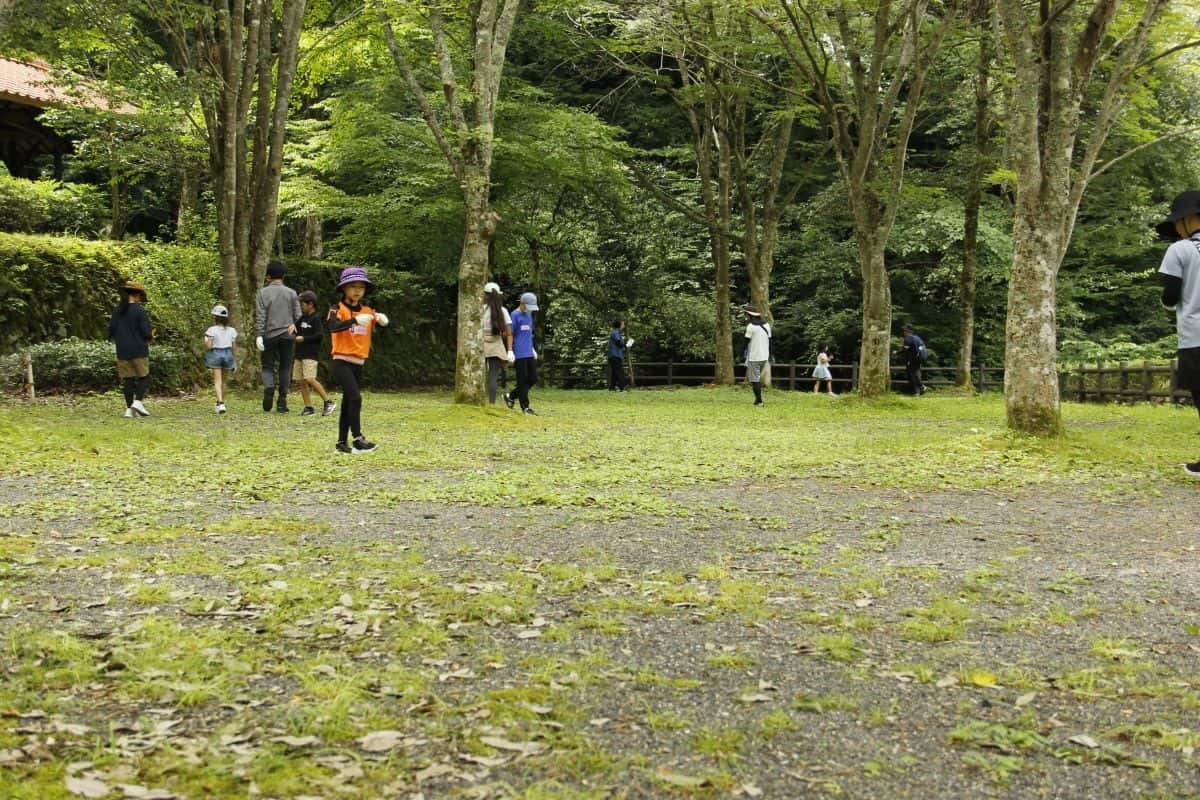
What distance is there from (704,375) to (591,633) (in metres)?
26.5

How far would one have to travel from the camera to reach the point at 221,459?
9156 millimetres

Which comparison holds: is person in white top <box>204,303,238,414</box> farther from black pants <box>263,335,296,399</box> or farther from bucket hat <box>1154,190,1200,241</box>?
bucket hat <box>1154,190,1200,241</box>

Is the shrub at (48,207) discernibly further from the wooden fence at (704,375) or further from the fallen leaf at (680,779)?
the fallen leaf at (680,779)

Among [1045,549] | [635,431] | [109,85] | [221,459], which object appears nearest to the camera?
[1045,549]

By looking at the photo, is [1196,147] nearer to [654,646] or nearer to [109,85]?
[109,85]

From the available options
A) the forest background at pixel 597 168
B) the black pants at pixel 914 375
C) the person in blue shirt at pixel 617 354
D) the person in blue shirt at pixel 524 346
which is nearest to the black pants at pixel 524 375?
the person in blue shirt at pixel 524 346

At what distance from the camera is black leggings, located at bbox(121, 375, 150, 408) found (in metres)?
12.8

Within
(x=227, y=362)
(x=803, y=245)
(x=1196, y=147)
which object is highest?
(x=1196, y=147)

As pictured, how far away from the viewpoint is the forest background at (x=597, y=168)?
45.7 ft

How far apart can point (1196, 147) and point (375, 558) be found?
2861 cm

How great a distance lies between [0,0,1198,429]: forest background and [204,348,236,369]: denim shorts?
3020 millimetres

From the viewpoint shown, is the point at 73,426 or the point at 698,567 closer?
the point at 698,567

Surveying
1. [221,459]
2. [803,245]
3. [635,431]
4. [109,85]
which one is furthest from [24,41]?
[803,245]

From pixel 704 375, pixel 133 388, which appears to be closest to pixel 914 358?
pixel 704 375
